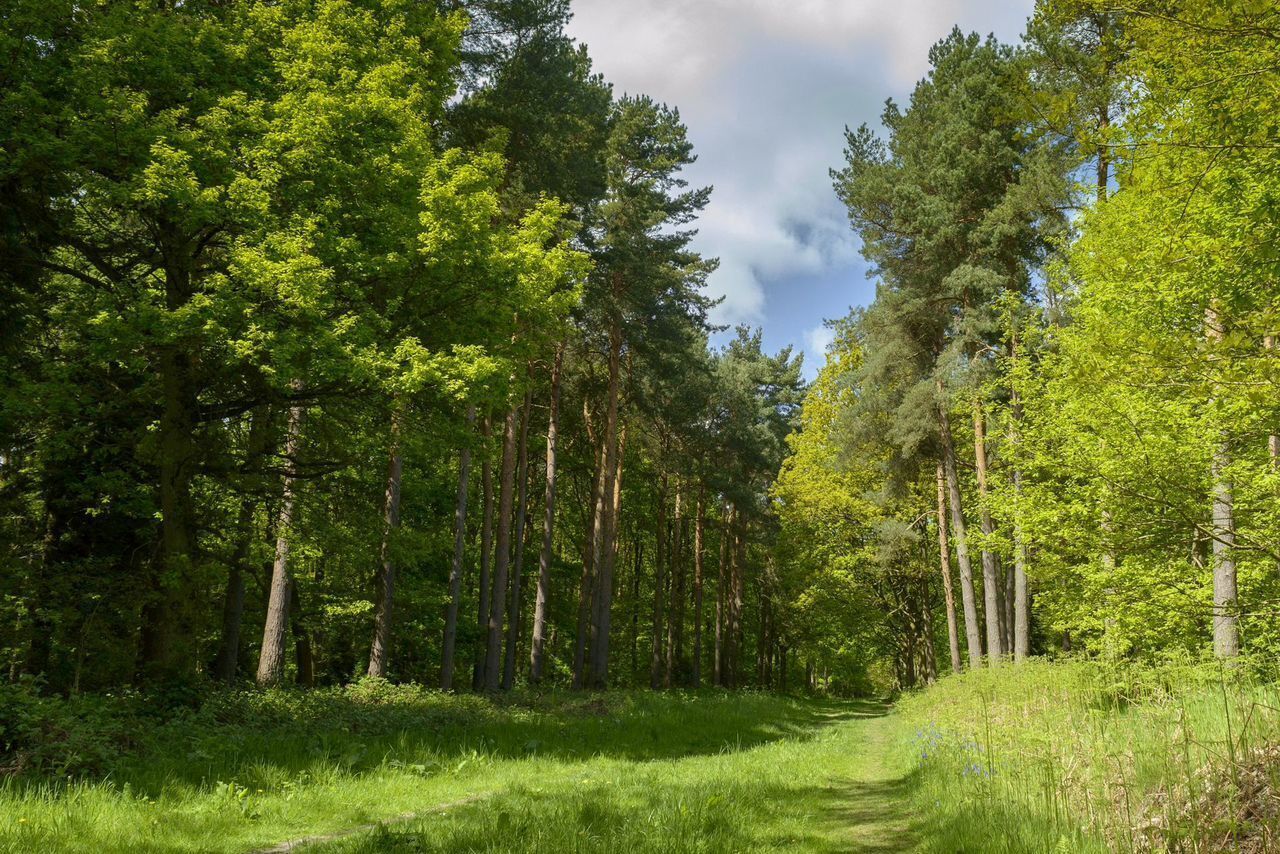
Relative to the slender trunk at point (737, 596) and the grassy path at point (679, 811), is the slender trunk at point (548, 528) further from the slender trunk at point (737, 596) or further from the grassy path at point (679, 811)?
the slender trunk at point (737, 596)

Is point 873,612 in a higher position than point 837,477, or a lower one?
lower

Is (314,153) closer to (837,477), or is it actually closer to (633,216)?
(633,216)

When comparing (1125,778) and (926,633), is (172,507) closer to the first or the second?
(1125,778)

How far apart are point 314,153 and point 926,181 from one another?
16571mm

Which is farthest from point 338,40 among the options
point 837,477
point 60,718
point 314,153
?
point 837,477

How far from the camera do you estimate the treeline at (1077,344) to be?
4230 millimetres

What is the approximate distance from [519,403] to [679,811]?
8.98m

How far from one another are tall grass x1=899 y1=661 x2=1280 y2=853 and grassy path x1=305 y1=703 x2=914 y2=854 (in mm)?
883

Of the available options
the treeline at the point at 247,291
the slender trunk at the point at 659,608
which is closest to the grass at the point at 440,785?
the treeline at the point at 247,291

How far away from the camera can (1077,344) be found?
1324cm

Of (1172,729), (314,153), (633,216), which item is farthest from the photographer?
(633,216)

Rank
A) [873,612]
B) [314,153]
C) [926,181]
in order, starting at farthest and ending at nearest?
[873,612]
[926,181]
[314,153]

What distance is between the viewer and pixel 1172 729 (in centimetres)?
580

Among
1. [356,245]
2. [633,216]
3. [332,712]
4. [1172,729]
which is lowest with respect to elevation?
[332,712]
